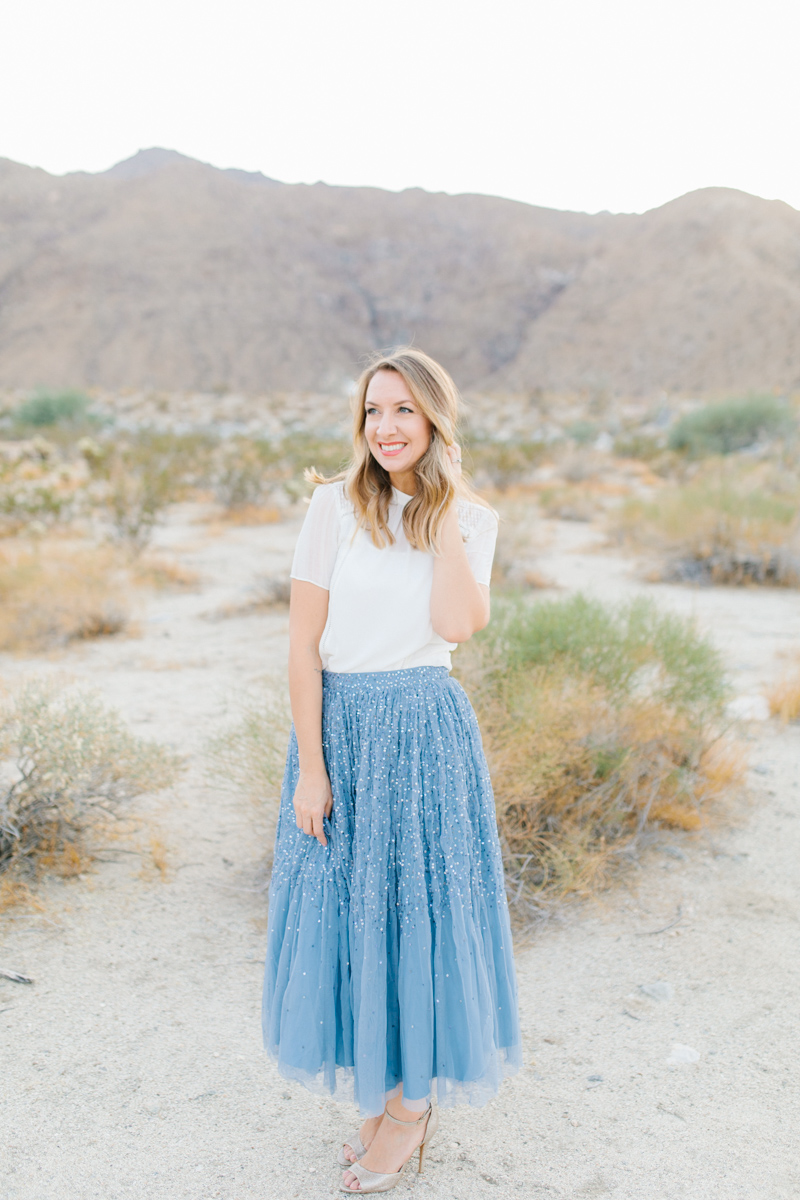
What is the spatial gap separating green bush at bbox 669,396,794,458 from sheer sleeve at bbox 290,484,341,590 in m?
16.2

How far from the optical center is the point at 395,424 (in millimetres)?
1794

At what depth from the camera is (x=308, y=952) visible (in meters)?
1.82

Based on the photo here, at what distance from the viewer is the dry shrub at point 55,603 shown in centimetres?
610

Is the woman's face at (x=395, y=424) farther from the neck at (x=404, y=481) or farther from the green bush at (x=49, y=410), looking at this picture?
the green bush at (x=49, y=410)

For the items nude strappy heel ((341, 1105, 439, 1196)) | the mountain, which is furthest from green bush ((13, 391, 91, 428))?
nude strappy heel ((341, 1105, 439, 1196))

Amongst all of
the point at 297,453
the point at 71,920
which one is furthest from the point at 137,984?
the point at 297,453

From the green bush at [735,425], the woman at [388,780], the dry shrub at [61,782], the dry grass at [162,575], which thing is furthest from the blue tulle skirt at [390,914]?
the green bush at [735,425]

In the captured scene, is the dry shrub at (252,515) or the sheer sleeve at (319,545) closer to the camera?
the sheer sleeve at (319,545)

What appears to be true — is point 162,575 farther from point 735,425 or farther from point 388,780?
point 735,425

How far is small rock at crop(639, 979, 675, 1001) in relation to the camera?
2.64m

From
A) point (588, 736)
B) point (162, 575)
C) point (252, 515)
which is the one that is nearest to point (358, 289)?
point (252, 515)

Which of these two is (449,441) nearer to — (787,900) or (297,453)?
(787,900)

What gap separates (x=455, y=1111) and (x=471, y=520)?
151 centimetres

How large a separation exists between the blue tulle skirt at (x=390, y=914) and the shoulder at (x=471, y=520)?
0.31 metres
